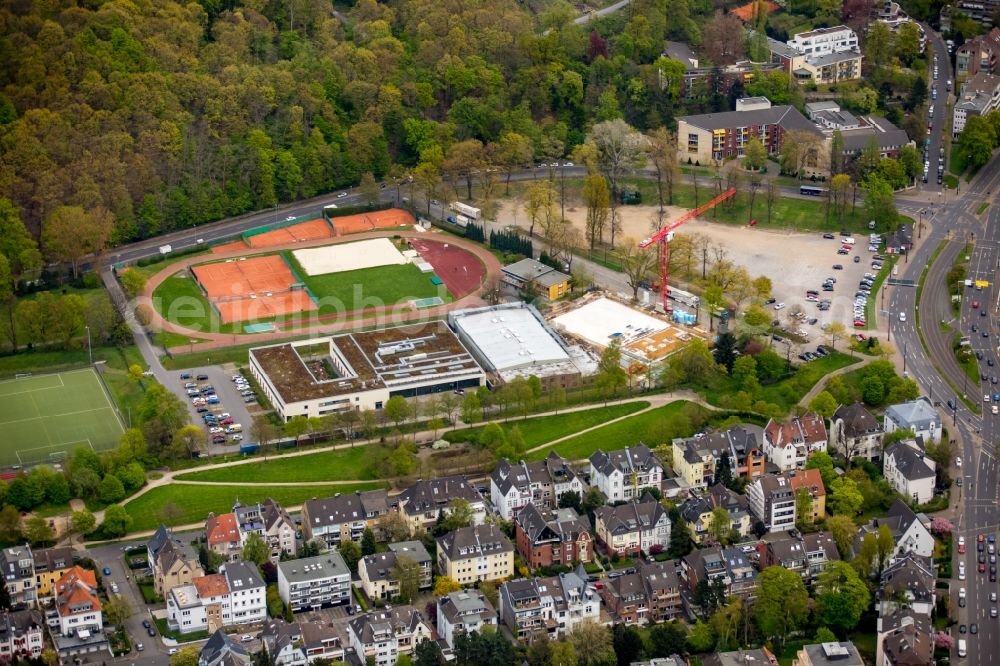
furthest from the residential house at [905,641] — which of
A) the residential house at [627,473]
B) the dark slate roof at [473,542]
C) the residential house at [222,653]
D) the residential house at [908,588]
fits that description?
the residential house at [222,653]

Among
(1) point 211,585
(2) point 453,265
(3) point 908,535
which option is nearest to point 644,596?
(3) point 908,535

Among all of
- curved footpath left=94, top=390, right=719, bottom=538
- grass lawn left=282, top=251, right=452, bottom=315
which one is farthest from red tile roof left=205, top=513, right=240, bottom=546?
grass lawn left=282, top=251, right=452, bottom=315

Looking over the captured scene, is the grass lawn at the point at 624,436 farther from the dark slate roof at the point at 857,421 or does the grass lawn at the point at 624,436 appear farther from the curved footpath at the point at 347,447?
the dark slate roof at the point at 857,421

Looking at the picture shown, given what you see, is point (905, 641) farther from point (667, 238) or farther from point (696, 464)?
point (667, 238)

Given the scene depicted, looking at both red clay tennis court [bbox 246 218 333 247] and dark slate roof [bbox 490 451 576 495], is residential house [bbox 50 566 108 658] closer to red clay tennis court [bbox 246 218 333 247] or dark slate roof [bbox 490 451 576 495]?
dark slate roof [bbox 490 451 576 495]

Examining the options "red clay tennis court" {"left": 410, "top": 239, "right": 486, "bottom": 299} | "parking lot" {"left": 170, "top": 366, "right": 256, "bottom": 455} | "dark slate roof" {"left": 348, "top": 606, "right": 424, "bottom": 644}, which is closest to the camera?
"dark slate roof" {"left": 348, "top": 606, "right": 424, "bottom": 644}

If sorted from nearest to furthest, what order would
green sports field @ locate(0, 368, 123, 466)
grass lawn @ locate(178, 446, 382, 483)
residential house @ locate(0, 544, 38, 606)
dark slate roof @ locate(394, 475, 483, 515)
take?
residential house @ locate(0, 544, 38, 606) < dark slate roof @ locate(394, 475, 483, 515) < grass lawn @ locate(178, 446, 382, 483) < green sports field @ locate(0, 368, 123, 466)
